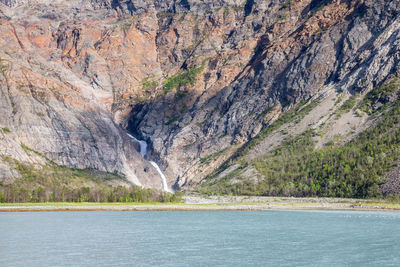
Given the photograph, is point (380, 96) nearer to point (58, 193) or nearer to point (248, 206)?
point (248, 206)

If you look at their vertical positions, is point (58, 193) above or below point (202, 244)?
above

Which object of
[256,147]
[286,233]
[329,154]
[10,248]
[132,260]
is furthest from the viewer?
[256,147]

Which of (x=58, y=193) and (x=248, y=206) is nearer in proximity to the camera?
(x=248, y=206)

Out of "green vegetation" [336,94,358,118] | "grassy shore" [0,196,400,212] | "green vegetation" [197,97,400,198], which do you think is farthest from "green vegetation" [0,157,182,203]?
"green vegetation" [336,94,358,118]

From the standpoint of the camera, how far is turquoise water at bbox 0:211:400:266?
47406mm

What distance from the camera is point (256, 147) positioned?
196 m

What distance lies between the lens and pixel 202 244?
5884 centimetres

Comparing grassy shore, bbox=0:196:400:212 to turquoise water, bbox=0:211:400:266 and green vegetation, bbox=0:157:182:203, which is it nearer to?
green vegetation, bbox=0:157:182:203

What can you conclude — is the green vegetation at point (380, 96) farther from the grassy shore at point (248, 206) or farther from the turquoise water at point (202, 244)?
the turquoise water at point (202, 244)

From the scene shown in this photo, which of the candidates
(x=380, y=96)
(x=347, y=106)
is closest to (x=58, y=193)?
(x=347, y=106)

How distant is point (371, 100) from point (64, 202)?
4467 inches

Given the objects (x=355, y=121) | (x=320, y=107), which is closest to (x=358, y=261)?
(x=355, y=121)

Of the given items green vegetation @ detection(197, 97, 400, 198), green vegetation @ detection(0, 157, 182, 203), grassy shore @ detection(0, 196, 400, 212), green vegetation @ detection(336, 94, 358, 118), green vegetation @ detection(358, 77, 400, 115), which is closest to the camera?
grassy shore @ detection(0, 196, 400, 212)

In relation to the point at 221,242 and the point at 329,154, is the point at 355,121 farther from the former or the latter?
the point at 221,242
